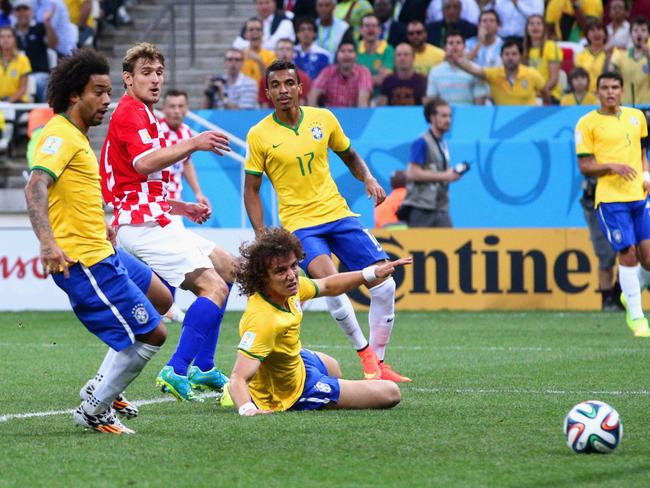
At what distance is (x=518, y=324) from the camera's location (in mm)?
14172

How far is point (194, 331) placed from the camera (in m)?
8.40

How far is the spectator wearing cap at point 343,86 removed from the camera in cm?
1853

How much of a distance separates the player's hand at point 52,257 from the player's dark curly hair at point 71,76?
0.87 meters

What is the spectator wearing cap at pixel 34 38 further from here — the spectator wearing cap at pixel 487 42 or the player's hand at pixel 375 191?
the player's hand at pixel 375 191

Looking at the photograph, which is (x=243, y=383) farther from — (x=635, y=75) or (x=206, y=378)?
(x=635, y=75)

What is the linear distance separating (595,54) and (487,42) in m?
1.53

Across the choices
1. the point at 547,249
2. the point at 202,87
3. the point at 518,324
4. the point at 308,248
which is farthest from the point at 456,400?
the point at 202,87

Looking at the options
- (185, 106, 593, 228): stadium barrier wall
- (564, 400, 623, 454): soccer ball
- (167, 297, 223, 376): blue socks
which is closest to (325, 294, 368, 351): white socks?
(167, 297, 223, 376): blue socks

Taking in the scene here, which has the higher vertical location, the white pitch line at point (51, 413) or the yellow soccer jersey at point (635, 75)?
the yellow soccer jersey at point (635, 75)

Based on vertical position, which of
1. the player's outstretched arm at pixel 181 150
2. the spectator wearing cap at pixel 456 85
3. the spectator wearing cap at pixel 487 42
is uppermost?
the spectator wearing cap at pixel 487 42

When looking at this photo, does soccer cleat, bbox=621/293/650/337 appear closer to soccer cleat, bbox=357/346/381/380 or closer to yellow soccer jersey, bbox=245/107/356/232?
soccer cleat, bbox=357/346/381/380

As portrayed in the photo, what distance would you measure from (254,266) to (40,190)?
4.49ft

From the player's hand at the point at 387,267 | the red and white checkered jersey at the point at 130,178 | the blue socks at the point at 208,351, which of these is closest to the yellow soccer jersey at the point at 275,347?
the player's hand at the point at 387,267

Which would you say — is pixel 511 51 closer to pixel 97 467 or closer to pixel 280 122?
pixel 280 122
